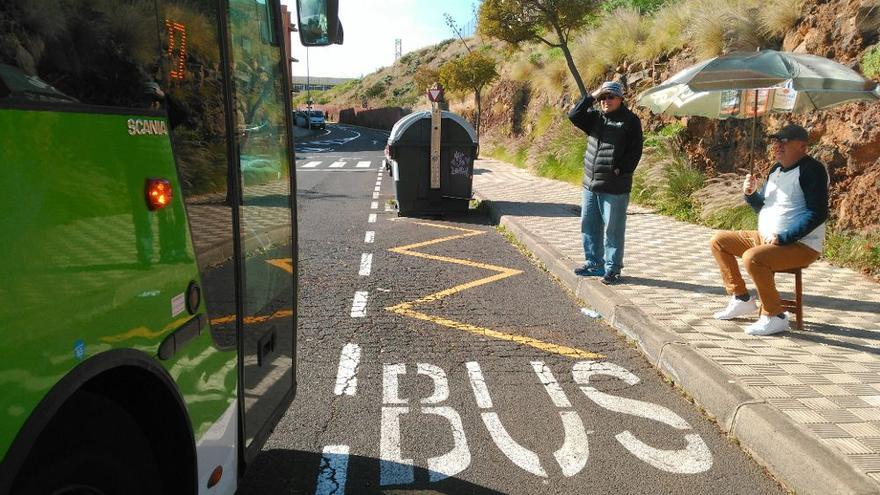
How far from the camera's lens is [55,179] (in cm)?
157

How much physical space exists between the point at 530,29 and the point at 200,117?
53.2 feet

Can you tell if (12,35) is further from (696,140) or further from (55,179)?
(696,140)

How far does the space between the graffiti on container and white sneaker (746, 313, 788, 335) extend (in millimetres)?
7939

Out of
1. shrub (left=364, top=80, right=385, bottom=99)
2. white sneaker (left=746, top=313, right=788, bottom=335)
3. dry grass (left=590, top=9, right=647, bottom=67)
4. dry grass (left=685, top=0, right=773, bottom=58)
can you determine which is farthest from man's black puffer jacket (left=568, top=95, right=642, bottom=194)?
shrub (left=364, top=80, right=385, bottom=99)

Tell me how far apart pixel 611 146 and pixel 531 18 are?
1121 cm

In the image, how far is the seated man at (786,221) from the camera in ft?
17.1

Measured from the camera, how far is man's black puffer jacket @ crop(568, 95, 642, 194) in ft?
23.0

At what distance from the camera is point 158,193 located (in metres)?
1.99

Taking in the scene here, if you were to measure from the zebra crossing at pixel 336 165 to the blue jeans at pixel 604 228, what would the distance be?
58.7 feet

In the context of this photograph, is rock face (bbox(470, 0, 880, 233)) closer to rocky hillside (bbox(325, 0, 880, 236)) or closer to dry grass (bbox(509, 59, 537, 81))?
rocky hillside (bbox(325, 0, 880, 236))

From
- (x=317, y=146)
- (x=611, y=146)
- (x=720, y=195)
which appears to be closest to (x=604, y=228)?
(x=611, y=146)

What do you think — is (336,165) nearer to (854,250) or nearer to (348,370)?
(854,250)

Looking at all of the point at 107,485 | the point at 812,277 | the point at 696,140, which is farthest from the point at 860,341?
the point at 696,140

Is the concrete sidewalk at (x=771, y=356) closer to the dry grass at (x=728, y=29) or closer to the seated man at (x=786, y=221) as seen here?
the seated man at (x=786, y=221)
